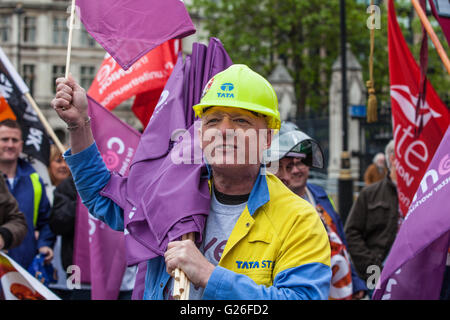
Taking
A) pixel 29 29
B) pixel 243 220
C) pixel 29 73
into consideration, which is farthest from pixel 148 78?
pixel 29 29

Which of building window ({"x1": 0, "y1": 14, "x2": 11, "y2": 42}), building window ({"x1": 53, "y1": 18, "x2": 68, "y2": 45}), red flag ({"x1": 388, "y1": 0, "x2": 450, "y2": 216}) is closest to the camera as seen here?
red flag ({"x1": 388, "y1": 0, "x2": 450, "y2": 216})

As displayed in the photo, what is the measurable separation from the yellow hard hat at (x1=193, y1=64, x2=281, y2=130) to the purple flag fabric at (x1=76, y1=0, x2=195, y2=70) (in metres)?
0.66

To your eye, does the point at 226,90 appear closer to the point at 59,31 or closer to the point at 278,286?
the point at 278,286

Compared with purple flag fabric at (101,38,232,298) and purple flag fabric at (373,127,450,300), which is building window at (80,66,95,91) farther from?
purple flag fabric at (373,127,450,300)

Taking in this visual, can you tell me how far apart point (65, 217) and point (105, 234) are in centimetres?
65

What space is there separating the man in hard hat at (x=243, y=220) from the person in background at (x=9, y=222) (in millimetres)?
1946

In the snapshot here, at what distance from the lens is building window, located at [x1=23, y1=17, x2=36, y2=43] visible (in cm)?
4081

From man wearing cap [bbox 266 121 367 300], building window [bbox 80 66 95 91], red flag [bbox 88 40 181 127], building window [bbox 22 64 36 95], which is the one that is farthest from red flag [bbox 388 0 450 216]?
building window [bbox 22 64 36 95]

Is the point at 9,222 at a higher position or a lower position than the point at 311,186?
lower

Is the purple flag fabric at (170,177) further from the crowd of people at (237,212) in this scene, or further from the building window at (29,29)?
the building window at (29,29)

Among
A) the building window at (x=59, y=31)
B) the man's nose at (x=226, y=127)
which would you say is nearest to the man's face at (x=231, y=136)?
the man's nose at (x=226, y=127)

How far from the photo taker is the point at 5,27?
4175 cm

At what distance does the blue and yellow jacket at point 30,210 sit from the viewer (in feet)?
15.1

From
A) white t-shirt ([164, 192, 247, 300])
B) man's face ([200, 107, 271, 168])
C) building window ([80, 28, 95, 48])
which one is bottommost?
white t-shirt ([164, 192, 247, 300])
